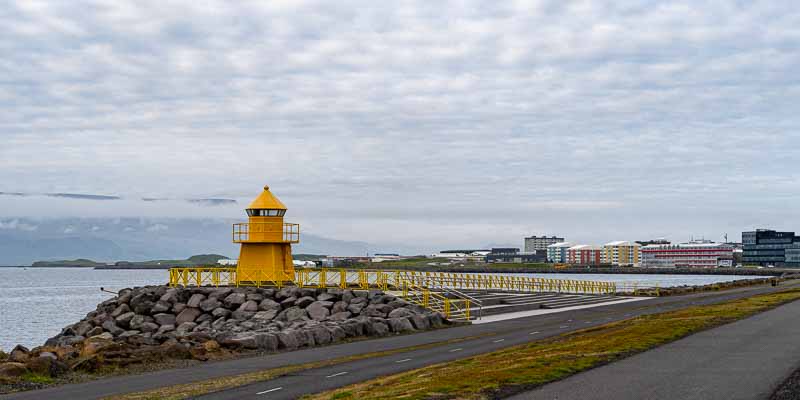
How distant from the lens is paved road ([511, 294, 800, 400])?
16.8 meters

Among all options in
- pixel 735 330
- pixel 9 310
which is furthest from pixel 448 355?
pixel 9 310

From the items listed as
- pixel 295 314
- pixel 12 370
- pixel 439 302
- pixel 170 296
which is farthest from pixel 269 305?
pixel 12 370

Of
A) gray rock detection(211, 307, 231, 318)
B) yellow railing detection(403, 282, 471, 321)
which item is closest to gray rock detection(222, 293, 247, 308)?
gray rock detection(211, 307, 231, 318)

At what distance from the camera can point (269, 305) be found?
43.2 m

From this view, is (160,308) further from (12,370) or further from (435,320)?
(12,370)

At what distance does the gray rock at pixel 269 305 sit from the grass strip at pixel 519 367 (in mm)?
16668

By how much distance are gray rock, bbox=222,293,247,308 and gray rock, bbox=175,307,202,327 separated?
1596 mm

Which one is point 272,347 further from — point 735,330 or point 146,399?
point 735,330

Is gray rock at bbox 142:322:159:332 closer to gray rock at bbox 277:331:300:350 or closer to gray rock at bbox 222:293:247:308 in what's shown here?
gray rock at bbox 222:293:247:308

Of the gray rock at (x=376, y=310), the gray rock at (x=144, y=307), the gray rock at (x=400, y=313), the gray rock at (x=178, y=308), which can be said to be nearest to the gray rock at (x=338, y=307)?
the gray rock at (x=376, y=310)

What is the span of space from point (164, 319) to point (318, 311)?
8.94 m

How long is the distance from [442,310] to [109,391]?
2568cm

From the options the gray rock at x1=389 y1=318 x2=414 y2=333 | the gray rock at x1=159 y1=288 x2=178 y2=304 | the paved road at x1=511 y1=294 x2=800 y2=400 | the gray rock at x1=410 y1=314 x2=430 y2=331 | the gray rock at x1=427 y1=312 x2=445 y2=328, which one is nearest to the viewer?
the paved road at x1=511 y1=294 x2=800 y2=400

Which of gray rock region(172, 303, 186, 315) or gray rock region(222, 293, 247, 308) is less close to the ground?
gray rock region(222, 293, 247, 308)
